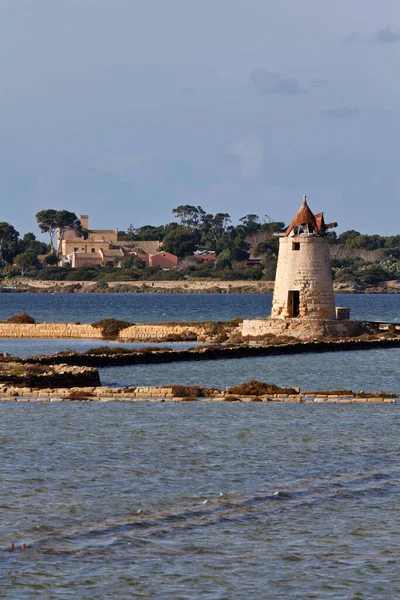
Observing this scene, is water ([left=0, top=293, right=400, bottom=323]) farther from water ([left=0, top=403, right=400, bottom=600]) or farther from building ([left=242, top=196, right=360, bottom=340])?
water ([left=0, top=403, right=400, bottom=600])

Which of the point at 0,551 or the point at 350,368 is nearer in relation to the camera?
the point at 0,551

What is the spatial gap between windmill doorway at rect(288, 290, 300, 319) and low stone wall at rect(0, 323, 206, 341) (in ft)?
21.5

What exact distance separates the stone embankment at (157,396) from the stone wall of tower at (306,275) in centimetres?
2114

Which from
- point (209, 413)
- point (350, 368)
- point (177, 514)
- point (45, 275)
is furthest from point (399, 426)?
point (45, 275)

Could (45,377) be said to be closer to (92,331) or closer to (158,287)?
(92,331)

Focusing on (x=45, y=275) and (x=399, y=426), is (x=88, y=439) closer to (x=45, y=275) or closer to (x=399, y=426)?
(x=399, y=426)

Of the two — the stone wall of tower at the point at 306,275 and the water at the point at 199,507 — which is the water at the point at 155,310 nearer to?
the stone wall of tower at the point at 306,275

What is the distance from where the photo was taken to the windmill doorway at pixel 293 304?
51.2 meters

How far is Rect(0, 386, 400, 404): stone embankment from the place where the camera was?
28166 millimetres

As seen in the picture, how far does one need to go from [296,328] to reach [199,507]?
3504 cm

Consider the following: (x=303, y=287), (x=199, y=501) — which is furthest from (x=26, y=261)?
(x=199, y=501)

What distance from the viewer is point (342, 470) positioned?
1897 cm

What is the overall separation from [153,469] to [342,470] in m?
3.08

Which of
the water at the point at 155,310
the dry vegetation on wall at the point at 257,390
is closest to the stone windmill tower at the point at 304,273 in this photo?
the dry vegetation on wall at the point at 257,390
